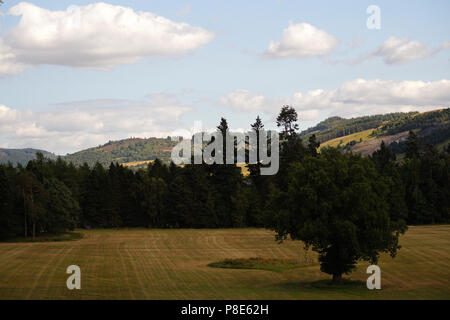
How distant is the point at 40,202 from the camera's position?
95125 millimetres

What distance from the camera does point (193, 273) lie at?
163 feet

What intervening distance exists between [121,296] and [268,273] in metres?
18.9

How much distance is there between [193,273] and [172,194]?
68303 mm

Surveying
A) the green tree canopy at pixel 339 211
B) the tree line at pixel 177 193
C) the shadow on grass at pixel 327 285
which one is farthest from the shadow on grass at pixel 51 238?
the green tree canopy at pixel 339 211

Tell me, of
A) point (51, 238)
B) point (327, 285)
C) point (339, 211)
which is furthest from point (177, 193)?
point (339, 211)

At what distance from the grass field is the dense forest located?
13096 millimetres

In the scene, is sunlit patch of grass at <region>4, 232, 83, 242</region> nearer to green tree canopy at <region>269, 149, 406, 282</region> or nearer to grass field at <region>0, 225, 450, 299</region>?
grass field at <region>0, 225, 450, 299</region>

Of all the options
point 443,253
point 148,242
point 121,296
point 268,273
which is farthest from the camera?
point 148,242

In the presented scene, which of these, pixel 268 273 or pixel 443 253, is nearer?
pixel 268 273

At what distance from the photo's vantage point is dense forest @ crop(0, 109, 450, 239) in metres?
95.8

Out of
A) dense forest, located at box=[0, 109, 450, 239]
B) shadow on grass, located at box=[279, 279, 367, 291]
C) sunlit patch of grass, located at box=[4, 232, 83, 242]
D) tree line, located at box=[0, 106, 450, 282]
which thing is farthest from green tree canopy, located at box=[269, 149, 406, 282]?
sunlit patch of grass, located at box=[4, 232, 83, 242]

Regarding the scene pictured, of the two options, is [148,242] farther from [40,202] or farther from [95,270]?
[95,270]

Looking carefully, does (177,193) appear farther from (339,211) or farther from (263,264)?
(339,211)
